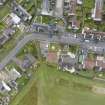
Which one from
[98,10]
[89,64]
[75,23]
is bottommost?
[89,64]

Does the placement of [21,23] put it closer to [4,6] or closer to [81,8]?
[4,6]

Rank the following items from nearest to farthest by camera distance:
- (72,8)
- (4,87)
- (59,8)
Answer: (72,8) < (59,8) < (4,87)

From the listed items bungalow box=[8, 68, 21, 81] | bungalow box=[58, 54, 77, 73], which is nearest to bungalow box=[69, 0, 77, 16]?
bungalow box=[58, 54, 77, 73]

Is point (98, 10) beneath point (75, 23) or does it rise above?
above

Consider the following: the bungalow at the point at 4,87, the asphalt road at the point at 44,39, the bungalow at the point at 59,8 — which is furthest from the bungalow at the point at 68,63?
the bungalow at the point at 4,87

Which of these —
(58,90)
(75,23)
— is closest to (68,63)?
(58,90)

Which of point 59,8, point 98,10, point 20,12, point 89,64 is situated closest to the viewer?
point 98,10

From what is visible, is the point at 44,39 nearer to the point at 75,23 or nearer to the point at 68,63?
the point at 68,63
